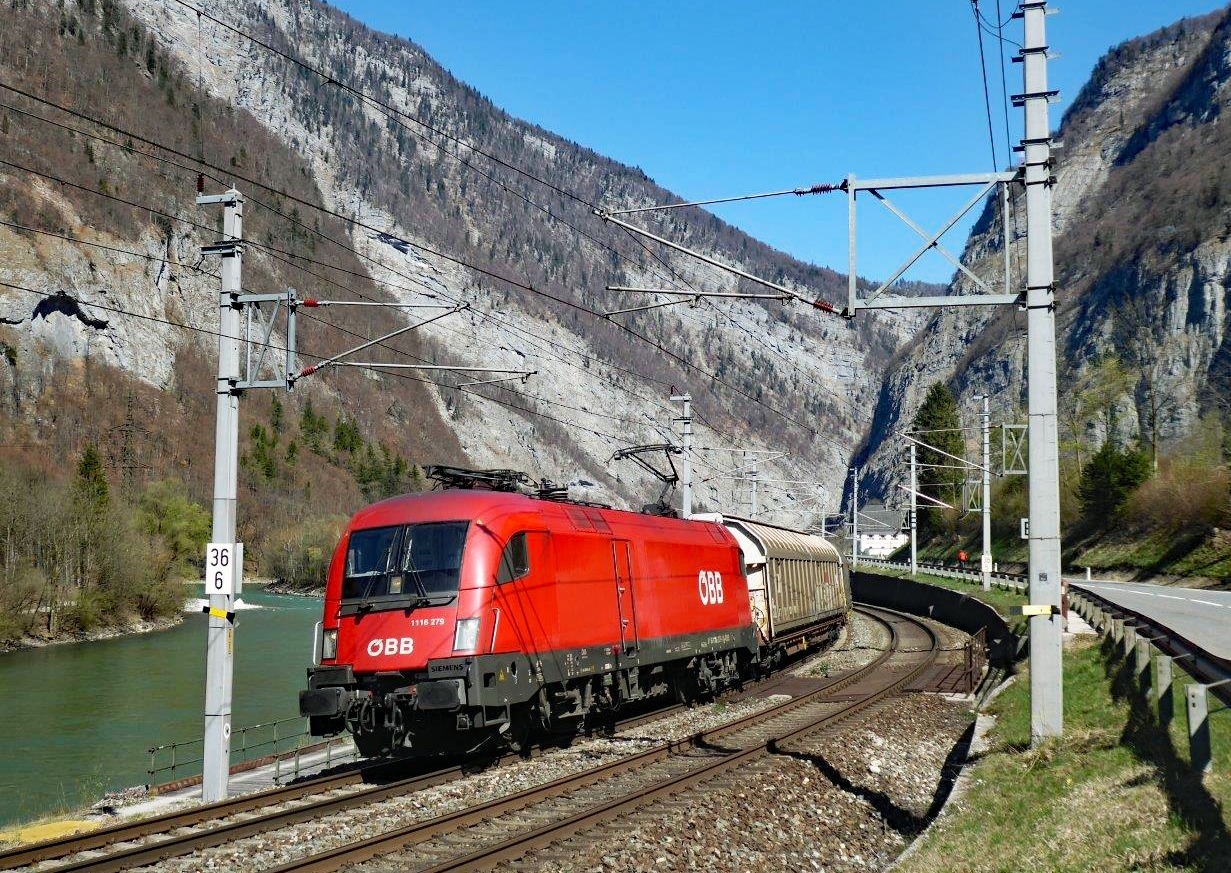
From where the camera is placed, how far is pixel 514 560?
15.9 meters

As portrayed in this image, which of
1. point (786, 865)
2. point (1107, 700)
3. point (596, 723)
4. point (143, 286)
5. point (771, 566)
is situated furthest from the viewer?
point (143, 286)

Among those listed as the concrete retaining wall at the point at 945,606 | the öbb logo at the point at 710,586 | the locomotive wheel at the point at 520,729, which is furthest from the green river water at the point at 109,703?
the concrete retaining wall at the point at 945,606

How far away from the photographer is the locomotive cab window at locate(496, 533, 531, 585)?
15617mm

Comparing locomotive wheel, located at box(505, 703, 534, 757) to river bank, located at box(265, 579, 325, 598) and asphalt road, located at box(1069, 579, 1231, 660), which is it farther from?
river bank, located at box(265, 579, 325, 598)

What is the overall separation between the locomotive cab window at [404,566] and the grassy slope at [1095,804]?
22.4ft

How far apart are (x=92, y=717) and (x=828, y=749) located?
26083 mm

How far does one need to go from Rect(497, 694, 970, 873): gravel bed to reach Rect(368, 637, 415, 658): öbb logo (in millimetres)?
3960

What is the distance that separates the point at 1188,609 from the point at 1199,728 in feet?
88.9

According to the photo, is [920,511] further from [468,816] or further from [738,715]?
[468,816]

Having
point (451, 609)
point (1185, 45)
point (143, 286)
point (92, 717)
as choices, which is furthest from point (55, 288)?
point (1185, 45)

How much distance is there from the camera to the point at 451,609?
15.1m

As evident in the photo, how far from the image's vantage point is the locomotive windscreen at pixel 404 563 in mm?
15383

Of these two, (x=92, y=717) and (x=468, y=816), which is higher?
(x=468, y=816)

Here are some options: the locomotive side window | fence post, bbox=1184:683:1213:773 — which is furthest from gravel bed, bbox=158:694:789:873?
fence post, bbox=1184:683:1213:773
